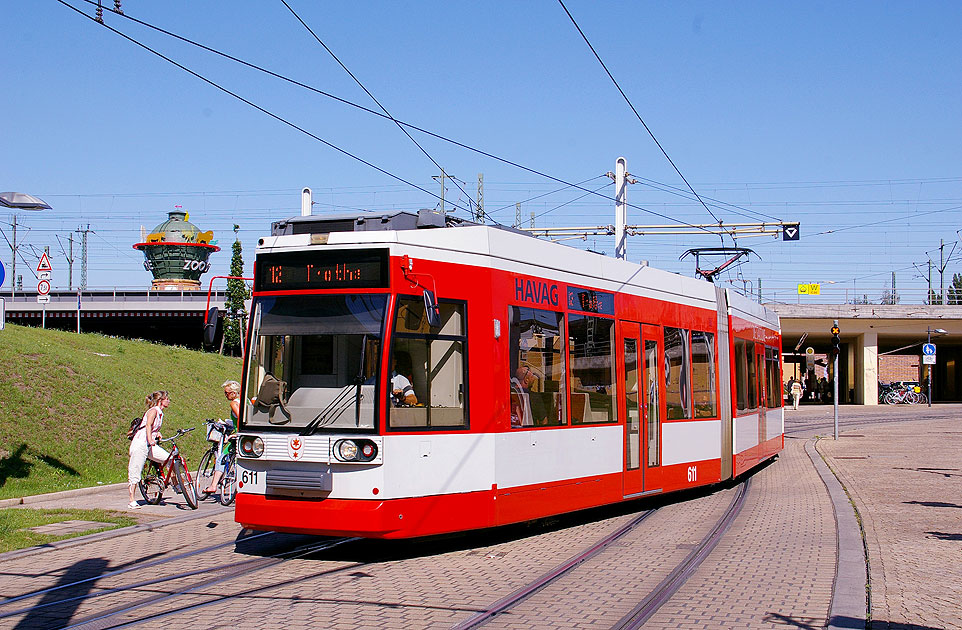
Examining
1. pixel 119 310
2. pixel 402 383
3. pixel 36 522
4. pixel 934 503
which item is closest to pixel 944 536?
pixel 934 503

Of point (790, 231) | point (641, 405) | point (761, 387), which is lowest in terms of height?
point (641, 405)

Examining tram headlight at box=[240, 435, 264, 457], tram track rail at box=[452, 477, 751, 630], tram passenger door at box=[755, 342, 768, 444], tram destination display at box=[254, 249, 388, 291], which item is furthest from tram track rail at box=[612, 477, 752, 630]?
tram passenger door at box=[755, 342, 768, 444]

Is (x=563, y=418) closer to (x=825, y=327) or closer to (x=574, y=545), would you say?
(x=574, y=545)

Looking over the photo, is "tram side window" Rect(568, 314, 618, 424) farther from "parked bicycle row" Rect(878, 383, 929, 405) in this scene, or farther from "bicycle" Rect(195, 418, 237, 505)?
"parked bicycle row" Rect(878, 383, 929, 405)

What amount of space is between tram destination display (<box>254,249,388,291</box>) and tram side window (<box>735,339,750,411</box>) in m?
9.41

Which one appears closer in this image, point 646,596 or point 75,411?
point 646,596

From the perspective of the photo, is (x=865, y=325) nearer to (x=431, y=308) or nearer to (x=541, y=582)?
(x=431, y=308)

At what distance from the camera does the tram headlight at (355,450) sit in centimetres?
912

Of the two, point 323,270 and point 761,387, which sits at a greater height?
point 323,270

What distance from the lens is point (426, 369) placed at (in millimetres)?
9633

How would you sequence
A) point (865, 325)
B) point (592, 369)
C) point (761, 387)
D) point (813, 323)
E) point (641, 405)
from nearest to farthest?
point (592, 369)
point (641, 405)
point (761, 387)
point (865, 325)
point (813, 323)

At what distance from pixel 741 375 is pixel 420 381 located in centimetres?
958

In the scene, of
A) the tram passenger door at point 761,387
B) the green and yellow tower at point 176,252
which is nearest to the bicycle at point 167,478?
the tram passenger door at point 761,387

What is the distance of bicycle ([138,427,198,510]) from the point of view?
13.5m
